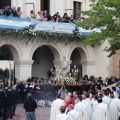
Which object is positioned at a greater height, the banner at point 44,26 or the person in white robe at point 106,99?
the banner at point 44,26

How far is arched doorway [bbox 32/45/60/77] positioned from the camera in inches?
1464

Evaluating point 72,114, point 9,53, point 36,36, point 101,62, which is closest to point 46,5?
point 36,36

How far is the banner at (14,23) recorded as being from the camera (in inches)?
1239

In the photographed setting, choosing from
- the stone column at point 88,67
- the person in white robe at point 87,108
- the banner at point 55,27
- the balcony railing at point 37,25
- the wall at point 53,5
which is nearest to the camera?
the person in white robe at point 87,108

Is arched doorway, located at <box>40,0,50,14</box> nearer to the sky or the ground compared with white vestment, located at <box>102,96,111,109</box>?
nearer to the sky

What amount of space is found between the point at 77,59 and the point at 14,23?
32.0 ft

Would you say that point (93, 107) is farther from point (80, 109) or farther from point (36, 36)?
point (36, 36)

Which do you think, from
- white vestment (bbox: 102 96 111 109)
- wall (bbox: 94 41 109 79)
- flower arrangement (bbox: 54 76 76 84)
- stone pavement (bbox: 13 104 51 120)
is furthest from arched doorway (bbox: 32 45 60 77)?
white vestment (bbox: 102 96 111 109)

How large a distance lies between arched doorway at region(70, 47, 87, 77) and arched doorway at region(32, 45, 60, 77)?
1.87 m

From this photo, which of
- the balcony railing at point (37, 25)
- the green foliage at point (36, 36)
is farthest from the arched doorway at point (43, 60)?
the balcony railing at point (37, 25)

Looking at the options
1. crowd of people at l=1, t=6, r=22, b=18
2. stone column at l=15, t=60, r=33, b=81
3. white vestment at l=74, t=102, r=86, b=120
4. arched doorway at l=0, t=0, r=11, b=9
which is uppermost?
arched doorway at l=0, t=0, r=11, b=9

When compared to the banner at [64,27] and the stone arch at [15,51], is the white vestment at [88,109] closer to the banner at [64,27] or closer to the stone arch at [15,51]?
the stone arch at [15,51]

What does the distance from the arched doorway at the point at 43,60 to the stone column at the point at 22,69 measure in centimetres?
286

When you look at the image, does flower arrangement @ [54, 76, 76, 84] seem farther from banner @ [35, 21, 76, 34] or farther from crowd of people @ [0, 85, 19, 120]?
crowd of people @ [0, 85, 19, 120]
